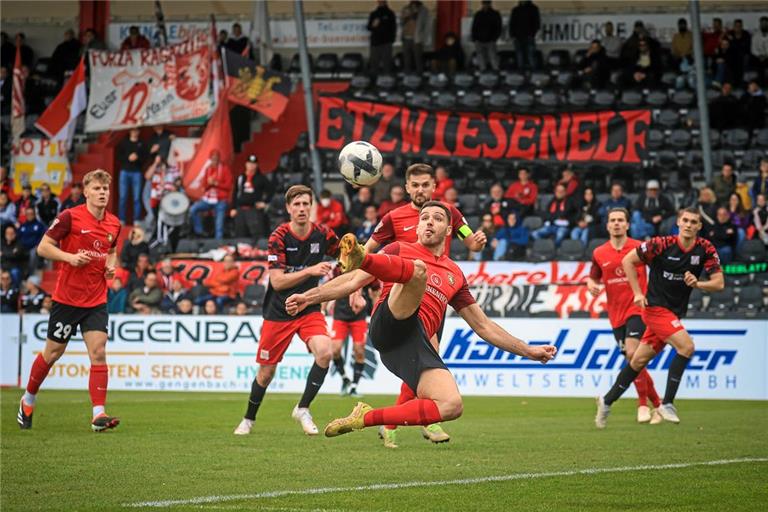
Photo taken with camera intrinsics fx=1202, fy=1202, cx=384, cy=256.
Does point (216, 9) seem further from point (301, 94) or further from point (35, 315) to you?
point (35, 315)

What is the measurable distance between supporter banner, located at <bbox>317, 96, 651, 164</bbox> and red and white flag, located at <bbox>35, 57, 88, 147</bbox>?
256 inches

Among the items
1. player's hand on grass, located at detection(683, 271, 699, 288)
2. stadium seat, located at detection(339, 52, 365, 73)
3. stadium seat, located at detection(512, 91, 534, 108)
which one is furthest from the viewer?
stadium seat, located at detection(339, 52, 365, 73)

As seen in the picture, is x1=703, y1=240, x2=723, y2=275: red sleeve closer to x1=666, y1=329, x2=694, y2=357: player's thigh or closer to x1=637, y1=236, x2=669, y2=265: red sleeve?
x1=637, y1=236, x2=669, y2=265: red sleeve

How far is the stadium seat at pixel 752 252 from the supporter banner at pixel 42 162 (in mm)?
16133

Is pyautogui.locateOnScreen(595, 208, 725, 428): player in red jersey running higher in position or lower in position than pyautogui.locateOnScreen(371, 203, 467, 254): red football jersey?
lower

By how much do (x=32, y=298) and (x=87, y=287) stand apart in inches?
491

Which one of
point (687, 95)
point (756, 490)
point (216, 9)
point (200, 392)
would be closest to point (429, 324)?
point (756, 490)

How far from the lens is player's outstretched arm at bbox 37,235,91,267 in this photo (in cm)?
1213

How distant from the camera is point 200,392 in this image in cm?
2152

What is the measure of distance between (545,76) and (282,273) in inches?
738

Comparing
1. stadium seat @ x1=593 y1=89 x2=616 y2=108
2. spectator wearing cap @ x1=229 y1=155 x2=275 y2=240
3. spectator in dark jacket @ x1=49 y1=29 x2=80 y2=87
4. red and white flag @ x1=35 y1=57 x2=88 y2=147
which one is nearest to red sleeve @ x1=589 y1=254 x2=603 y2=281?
spectator wearing cap @ x1=229 y1=155 x2=275 y2=240

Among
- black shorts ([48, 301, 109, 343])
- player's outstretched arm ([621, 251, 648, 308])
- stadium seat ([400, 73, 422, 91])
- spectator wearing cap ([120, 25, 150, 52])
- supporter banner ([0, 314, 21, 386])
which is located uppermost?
spectator wearing cap ([120, 25, 150, 52])

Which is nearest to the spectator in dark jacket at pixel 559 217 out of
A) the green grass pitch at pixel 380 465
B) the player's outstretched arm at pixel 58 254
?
the green grass pitch at pixel 380 465

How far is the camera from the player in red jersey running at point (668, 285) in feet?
46.5
